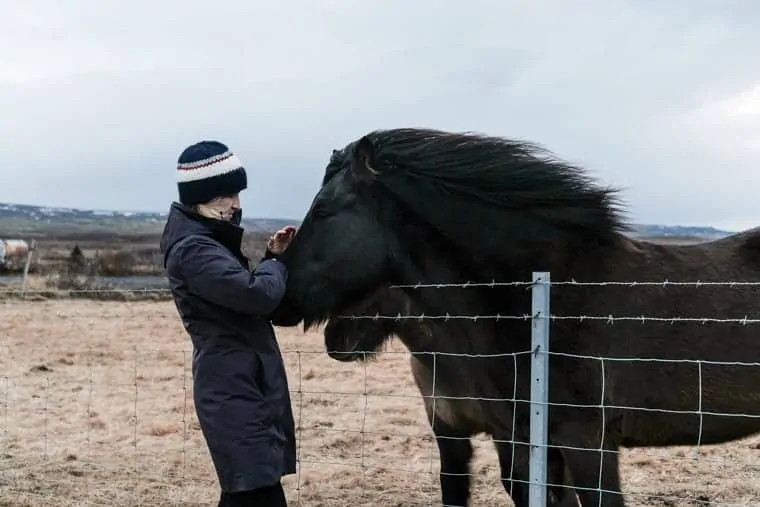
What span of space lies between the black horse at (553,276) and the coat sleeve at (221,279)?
0.58m

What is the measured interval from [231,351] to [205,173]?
2.07 ft

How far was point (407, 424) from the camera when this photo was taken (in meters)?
7.64

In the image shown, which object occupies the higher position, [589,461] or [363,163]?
[363,163]

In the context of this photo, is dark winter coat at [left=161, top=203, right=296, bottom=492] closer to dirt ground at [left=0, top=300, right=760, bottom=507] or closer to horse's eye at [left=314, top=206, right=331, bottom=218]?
horse's eye at [left=314, top=206, right=331, bottom=218]

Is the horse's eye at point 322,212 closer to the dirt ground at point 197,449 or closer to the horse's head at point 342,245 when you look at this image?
the horse's head at point 342,245

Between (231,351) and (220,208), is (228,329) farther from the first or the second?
(220,208)

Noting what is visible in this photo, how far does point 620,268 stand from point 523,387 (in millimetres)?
676

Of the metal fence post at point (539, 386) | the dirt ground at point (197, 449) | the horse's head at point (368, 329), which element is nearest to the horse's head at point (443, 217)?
the metal fence post at point (539, 386)

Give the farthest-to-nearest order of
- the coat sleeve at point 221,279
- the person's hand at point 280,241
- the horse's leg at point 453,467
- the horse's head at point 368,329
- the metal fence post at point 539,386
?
the horse's leg at point 453,467, the horse's head at point 368,329, the person's hand at point 280,241, the metal fence post at point 539,386, the coat sleeve at point 221,279

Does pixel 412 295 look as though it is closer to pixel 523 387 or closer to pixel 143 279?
pixel 523 387

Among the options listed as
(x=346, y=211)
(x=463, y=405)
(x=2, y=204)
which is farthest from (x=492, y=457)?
(x=2, y=204)

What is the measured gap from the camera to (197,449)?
6.85m

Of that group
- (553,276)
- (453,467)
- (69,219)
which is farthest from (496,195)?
(69,219)

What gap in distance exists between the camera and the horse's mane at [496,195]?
3.74m
